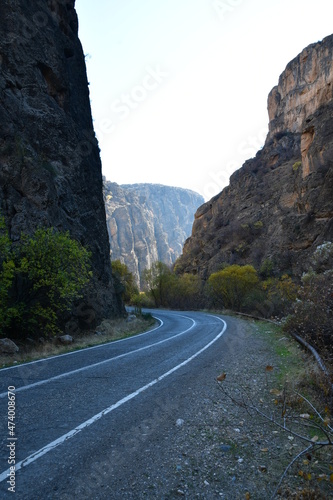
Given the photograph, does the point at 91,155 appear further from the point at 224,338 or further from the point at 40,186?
the point at 224,338

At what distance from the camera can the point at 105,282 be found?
22859 millimetres

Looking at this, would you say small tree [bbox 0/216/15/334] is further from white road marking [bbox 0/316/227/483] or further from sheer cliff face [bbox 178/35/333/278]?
sheer cliff face [bbox 178/35/333/278]

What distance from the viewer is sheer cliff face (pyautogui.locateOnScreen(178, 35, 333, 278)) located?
4053 cm

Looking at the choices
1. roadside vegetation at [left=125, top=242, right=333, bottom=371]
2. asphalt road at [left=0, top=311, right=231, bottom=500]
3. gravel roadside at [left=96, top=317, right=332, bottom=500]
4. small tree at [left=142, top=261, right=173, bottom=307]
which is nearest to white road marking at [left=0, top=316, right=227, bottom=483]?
asphalt road at [left=0, top=311, right=231, bottom=500]

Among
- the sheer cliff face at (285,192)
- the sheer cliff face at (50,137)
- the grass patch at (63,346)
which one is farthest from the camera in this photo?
the sheer cliff face at (285,192)

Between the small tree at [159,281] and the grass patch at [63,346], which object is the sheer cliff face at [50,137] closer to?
the grass patch at [63,346]

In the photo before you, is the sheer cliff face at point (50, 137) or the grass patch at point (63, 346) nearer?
the grass patch at point (63, 346)

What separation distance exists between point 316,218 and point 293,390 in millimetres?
38205

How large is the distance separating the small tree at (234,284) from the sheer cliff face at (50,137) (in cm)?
1679

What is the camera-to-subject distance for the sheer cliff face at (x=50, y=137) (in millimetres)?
15594

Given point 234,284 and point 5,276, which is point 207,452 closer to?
point 5,276

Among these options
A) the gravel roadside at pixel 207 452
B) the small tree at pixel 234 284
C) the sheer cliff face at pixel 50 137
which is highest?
the sheer cliff face at pixel 50 137

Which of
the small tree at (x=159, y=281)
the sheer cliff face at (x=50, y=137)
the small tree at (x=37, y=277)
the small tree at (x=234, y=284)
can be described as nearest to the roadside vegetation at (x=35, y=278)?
the small tree at (x=37, y=277)

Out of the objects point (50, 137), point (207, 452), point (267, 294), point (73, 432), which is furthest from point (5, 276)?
point (267, 294)
